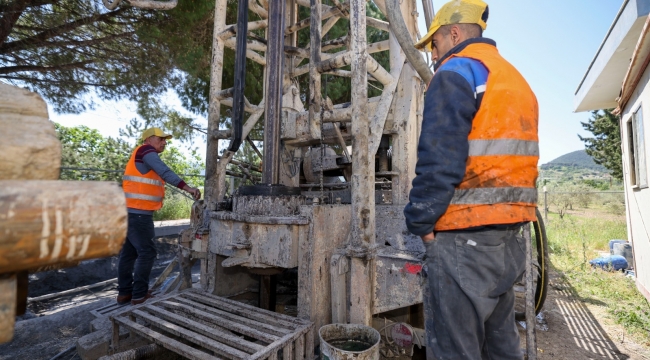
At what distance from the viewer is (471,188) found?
144 centimetres

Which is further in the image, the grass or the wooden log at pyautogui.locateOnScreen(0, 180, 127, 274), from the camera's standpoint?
the grass

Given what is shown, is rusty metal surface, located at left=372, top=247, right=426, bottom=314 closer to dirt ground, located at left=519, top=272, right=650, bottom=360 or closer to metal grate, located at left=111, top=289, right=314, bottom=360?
metal grate, located at left=111, top=289, right=314, bottom=360

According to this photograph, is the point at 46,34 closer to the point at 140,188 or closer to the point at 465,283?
the point at 140,188

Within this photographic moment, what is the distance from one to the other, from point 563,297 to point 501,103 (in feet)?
15.9

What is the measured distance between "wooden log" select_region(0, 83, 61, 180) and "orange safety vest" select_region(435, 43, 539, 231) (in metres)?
1.40

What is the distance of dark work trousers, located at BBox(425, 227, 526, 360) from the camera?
1.40 meters

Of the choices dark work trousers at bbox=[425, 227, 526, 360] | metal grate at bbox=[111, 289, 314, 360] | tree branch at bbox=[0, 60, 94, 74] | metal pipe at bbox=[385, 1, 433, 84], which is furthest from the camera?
tree branch at bbox=[0, 60, 94, 74]

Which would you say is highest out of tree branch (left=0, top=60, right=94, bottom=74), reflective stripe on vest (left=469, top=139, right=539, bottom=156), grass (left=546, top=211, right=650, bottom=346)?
tree branch (left=0, top=60, right=94, bottom=74)

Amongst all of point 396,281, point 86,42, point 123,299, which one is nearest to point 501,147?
point 396,281

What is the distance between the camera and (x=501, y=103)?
1415mm

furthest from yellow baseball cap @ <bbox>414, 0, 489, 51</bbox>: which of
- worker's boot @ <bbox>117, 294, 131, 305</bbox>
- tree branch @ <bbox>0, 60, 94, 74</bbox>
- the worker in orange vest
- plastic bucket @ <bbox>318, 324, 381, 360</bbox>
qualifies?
tree branch @ <bbox>0, 60, 94, 74</bbox>

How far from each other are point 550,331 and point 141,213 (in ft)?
15.5

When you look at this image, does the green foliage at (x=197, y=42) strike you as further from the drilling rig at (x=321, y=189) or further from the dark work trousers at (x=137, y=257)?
the dark work trousers at (x=137, y=257)

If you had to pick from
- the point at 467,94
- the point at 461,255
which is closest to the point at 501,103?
the point at 467,94
